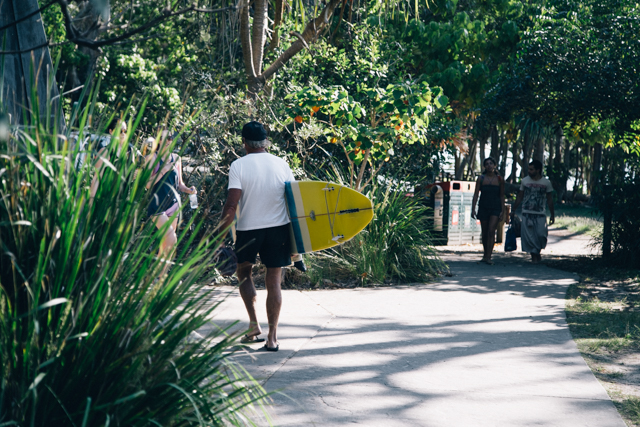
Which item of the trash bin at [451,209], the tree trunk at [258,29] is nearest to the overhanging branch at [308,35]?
the tree trunk at [258,29]

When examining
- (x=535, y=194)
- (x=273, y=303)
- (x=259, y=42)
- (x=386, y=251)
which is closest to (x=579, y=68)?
(x=535, y=194)

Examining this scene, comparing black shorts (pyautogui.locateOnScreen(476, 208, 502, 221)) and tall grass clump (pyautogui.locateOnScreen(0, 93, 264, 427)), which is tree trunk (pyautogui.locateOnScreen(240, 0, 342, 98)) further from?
tall grass clump (pyautogui.locateOnScreen(0, 93, 264, 427))

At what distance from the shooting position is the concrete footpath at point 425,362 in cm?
384

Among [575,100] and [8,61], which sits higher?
[575,100]

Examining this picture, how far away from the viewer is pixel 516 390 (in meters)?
4.31

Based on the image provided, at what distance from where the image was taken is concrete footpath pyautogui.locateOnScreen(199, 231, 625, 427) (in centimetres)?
384

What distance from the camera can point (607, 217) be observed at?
1077 centimetres

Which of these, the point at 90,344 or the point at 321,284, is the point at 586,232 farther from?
the point at 90,344

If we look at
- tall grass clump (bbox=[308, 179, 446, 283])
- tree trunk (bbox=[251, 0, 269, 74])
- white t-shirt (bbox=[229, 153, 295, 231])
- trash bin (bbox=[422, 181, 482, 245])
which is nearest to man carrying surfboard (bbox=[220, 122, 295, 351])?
white t-shirt (bbox=[229, 153, 295, 231])

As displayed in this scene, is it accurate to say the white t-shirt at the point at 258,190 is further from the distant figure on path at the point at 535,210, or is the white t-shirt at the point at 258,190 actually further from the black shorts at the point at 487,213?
the distant figure on path at the point at 535,210

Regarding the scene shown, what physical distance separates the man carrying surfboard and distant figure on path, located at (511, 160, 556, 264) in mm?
7253

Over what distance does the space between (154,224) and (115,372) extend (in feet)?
2.20

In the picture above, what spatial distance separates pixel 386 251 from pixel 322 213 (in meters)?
3.15

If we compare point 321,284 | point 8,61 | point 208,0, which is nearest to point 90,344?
point 8,61
